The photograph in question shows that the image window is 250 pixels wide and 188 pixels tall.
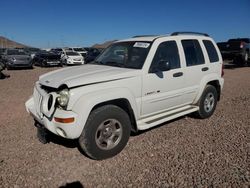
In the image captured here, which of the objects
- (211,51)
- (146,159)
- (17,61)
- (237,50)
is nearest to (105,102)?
(146,159)

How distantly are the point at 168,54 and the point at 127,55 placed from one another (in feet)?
2.61

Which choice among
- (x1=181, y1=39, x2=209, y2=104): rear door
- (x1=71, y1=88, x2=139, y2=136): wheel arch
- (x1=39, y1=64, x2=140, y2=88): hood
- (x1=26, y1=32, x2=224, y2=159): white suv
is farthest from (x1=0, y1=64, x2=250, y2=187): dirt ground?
(x1=39, y1=64, x2=140, y2=88): hood

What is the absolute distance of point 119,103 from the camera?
4.35 m

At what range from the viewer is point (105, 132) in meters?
4.16

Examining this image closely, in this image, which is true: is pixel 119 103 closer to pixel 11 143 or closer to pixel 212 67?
pixel 11 143

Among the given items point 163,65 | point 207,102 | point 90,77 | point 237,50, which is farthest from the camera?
point 237,50

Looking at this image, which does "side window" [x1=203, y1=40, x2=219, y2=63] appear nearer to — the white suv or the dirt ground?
the white suv

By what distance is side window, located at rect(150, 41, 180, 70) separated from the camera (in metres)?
4.84

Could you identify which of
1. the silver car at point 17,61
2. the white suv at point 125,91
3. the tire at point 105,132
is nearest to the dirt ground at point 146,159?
the tire at point 105,132

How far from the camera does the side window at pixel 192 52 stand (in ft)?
18.0

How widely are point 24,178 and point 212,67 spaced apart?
4566mm

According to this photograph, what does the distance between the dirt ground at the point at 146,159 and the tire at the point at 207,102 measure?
240mm

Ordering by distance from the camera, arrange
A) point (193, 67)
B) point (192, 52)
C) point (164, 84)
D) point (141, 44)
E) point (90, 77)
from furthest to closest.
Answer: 1. point (192, 52)
2. point (193, 67)
3. point (141, 44)
4. point (164, 84)
5. point (90, 77)

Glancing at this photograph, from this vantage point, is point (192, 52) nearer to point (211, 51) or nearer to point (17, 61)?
point (211, 51)
